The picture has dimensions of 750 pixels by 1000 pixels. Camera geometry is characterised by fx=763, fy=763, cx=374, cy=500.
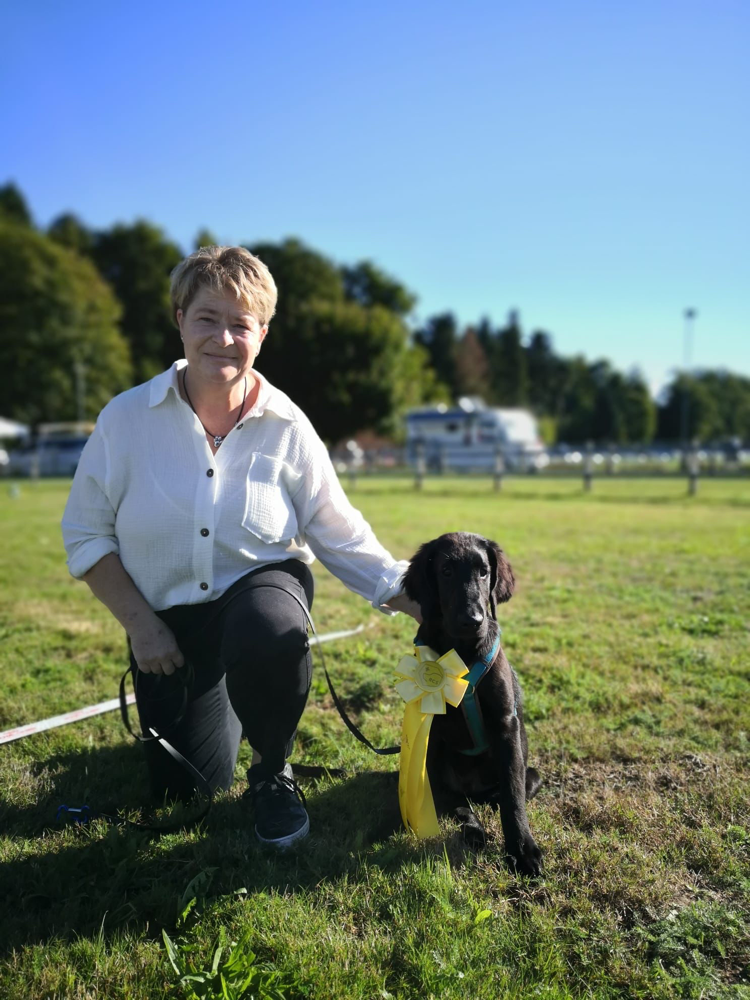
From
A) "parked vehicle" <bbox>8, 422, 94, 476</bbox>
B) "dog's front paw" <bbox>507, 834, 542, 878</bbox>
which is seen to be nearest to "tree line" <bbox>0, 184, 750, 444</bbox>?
"parked vehicle" <bbox>8, 422, 94, 476</bbox>

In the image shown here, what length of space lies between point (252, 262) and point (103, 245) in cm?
4946

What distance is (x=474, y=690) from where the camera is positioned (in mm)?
2473

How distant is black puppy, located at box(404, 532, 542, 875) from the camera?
2377 millimetres

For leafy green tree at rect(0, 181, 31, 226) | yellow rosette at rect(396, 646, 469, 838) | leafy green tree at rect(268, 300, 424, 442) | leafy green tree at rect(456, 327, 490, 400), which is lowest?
yellow rosette at rect(396, 646, 469, 838)

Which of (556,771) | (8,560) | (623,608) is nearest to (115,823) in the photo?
(556,771)

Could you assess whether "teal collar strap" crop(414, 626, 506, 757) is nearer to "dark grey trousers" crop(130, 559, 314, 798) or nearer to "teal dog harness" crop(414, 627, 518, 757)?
"teal dog harness" crop(414, 627, 518, 757)

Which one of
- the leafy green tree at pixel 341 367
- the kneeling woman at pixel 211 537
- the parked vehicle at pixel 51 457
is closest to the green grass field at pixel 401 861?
the kneeling woman at pixel 211 537

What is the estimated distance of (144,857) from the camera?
2354 mm

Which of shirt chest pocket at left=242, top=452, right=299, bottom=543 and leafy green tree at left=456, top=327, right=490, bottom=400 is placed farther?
leafy green tree at left=456, top=327, right=490, bottom=400

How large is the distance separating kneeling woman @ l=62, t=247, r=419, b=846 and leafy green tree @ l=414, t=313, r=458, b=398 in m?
73.5

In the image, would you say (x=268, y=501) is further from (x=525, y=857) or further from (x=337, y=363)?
(x=337, y=363)

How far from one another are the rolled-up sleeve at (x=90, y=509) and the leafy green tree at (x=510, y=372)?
82.0m

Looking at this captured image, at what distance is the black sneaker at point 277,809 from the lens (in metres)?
2.42

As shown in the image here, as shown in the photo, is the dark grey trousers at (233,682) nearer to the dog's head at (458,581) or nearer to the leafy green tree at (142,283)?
the dog's head at (458,581)
